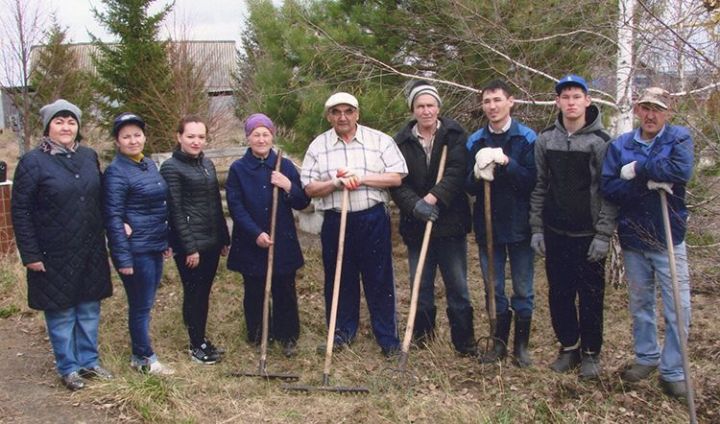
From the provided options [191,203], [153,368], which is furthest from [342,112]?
[153,368]

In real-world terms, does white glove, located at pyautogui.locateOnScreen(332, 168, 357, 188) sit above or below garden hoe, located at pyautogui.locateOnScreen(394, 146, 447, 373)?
above

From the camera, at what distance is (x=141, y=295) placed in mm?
4449

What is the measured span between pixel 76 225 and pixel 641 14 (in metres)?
4.17

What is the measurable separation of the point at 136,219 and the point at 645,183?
10.00 feet

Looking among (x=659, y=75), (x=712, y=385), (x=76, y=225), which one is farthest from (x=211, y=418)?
(x=659, y=75)

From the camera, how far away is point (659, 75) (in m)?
4.80

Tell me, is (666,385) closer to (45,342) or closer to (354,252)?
(354,252)

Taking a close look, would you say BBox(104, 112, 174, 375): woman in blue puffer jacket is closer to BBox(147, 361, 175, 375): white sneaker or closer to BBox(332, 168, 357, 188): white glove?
BBox(147, 361, 175, 375): white sneaker

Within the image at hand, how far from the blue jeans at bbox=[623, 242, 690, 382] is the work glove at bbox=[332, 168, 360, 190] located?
173 centimetres

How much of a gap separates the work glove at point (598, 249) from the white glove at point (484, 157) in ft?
2.56

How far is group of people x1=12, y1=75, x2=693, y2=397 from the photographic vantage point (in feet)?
12.8

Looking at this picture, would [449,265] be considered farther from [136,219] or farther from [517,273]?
[136,219]

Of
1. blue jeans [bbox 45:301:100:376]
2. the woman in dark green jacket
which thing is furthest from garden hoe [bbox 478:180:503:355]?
blue jeans [bbox 45:301:100:376]

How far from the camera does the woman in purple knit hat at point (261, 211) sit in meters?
4.74
